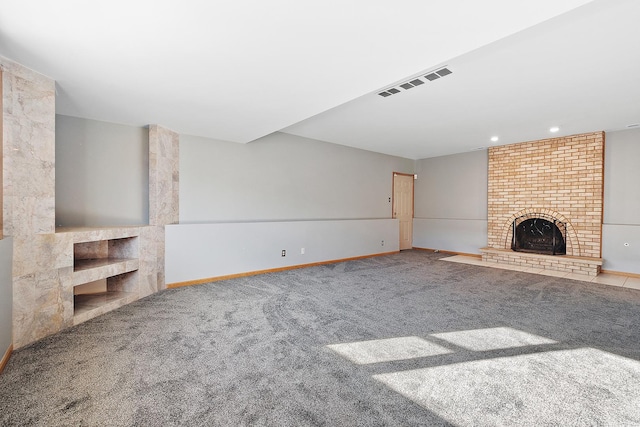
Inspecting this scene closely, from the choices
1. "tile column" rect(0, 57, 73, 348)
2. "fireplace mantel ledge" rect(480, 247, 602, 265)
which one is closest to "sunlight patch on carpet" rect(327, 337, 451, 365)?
"tile column" rect(0, 57, 73, 348)

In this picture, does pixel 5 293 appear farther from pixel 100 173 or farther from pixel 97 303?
pixel 100 173

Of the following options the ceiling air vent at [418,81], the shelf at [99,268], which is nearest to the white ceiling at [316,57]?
the ceiling air vent at [418,81]

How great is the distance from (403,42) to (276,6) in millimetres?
917

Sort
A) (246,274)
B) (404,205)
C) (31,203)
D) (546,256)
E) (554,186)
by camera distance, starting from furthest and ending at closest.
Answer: (404,205) → (554,186) → (546,256) → (246,274) → (31,203)

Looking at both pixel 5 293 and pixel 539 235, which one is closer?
pixel 5 293

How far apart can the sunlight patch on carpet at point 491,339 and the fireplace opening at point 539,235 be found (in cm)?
421

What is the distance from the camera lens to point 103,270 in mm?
3268

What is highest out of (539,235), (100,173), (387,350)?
(100,173)

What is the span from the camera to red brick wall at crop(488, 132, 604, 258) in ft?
17.5

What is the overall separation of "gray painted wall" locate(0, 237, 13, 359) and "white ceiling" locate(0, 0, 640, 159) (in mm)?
1538

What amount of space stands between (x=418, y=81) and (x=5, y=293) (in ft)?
13.8

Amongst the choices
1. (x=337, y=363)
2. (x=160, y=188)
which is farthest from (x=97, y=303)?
(x=337, y=363)

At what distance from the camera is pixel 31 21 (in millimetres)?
1843

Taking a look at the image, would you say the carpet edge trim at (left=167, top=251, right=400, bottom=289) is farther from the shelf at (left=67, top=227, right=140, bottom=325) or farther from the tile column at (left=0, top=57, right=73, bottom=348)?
the tile column at (left=0, top=57, right=73, bottom=348)
